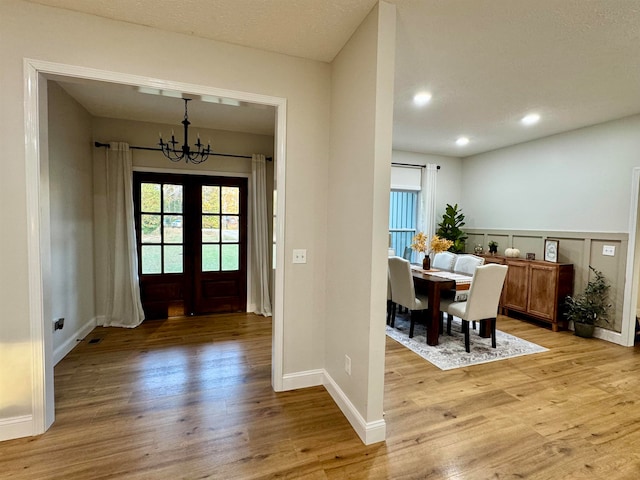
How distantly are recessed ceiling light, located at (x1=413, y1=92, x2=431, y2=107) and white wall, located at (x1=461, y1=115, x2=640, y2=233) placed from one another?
2435 millimetres

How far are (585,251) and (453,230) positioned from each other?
1.87 metres

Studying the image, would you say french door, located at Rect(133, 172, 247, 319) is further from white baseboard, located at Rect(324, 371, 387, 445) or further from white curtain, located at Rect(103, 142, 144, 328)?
white baseboard, located at Rect(324, 371, 387, 445)

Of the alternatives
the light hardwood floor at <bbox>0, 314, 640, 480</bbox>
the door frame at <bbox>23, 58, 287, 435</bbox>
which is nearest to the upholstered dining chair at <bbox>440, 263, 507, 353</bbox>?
the light hardwood floor at <bbox>0, 314, 640, 480</bbox>

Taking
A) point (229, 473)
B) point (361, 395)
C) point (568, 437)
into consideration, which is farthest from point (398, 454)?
point (568, 437)

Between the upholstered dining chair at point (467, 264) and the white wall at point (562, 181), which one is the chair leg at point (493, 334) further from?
the white wall at point (562, 181)

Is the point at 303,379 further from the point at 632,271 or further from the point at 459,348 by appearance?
the point at 632,271

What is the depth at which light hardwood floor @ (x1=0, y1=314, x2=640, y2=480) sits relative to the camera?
1699 mm

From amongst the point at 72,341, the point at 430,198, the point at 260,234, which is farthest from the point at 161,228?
the point at 430,198

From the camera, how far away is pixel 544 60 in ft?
7.97

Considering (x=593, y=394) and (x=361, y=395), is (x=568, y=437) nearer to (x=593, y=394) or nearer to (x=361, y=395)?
(x=593, y=394)

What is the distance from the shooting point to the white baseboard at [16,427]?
1853 millimetres

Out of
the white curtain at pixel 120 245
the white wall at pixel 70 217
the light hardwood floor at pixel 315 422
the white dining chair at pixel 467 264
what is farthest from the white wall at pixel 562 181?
the white wall at pixel 70 217

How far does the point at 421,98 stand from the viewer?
3.23m

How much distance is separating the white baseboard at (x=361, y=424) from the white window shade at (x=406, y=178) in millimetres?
4153
